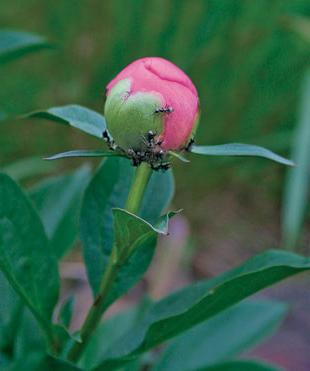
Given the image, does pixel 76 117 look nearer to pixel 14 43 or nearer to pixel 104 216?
pixel 104 216

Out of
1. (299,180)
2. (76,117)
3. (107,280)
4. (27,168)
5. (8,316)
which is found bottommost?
(27,168)

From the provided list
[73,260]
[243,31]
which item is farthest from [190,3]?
[73,260]

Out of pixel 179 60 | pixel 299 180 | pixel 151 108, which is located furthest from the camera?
pixel 179 60

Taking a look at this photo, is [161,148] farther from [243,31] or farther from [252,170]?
[252,170]

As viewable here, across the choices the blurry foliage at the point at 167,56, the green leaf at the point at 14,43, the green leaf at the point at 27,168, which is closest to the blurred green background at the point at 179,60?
the blurry foliage at the point at 167,56

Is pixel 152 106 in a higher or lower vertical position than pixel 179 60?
higher

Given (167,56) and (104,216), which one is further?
(167,56)

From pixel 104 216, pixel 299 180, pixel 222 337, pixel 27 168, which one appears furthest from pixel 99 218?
pixel 27 168

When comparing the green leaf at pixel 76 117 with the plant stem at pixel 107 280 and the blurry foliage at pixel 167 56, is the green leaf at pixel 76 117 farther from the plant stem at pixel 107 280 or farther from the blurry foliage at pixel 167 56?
the blurry foliage at pixel 167 56
